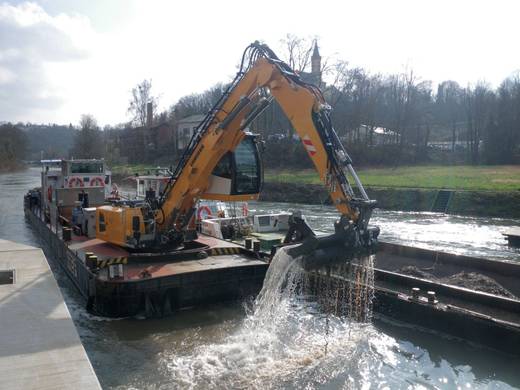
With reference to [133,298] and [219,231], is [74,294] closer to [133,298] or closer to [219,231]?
[133,298]

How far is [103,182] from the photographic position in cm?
1895

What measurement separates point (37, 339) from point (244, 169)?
6.14m

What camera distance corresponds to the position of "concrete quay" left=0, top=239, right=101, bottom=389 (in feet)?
17.4

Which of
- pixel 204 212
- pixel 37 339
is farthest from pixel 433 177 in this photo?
pixel 37 339

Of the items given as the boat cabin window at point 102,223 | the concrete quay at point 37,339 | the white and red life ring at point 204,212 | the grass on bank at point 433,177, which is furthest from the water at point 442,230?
the concrete quay at point 37,339

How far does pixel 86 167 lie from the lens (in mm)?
18906

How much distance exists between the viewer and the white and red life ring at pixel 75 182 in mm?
18547

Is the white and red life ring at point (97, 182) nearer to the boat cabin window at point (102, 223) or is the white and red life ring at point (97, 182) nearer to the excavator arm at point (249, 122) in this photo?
the boat cabin window at point (102, 223)

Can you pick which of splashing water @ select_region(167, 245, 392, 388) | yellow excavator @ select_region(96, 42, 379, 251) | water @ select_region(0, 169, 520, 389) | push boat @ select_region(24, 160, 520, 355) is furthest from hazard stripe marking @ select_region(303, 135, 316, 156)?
water @ select_region(0, 169, 520, 389)

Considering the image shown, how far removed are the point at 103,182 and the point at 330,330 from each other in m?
12.2

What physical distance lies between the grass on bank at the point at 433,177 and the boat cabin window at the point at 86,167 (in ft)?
83.5

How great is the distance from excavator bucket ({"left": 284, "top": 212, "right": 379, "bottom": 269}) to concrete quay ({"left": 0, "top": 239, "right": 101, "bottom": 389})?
12.4 feet

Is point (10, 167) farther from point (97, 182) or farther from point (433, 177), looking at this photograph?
point (97, 182)

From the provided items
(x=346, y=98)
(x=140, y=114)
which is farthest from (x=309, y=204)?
(x=140, y=114)
